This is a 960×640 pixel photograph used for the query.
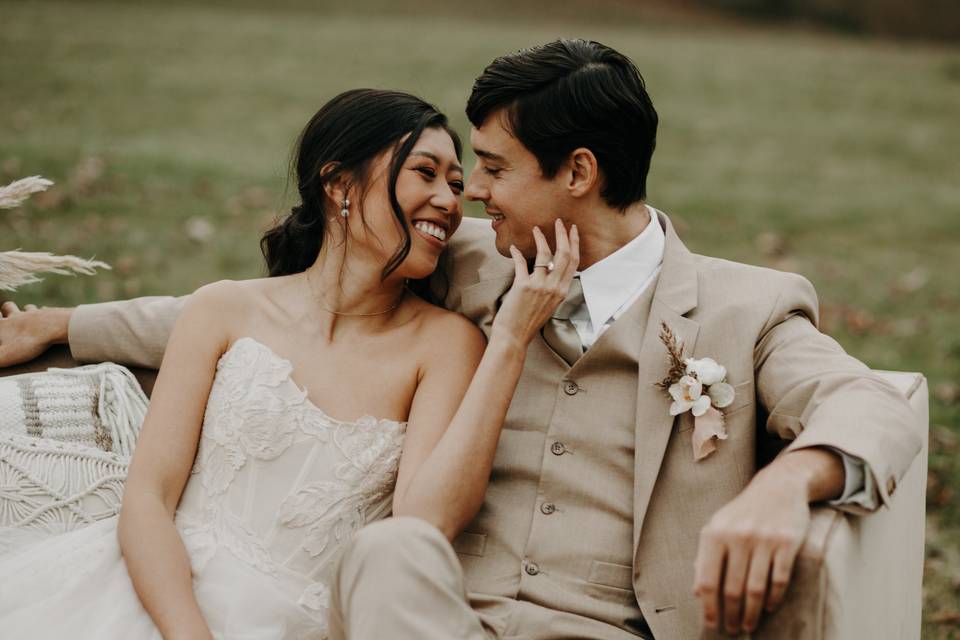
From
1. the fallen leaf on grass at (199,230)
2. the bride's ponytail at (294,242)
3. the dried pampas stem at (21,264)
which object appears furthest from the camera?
the fallen leaf on grass at (199,230)

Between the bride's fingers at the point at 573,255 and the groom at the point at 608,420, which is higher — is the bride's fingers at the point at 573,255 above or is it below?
above

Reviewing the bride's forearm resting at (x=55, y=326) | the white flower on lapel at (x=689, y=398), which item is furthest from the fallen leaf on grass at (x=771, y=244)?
the bride's forearm resting at (x=55, y=326)

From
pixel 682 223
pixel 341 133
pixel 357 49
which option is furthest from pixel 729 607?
pixel 357 49

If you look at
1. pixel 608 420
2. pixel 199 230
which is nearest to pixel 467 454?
pixel 608 420

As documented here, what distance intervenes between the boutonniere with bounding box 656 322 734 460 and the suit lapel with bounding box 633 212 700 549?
0.07m

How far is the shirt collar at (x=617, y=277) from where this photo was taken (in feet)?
10.3

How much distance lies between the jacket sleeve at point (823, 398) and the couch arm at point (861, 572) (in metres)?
0.12

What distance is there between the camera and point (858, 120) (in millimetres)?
13859

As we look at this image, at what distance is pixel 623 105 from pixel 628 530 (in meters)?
1.25

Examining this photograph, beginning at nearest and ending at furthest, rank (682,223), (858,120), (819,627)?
(819,627) < (682,223) < (858,120)

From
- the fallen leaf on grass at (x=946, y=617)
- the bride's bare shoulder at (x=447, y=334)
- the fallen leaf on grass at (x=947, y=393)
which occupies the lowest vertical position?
the fallen leaf on grass at (x=946, y=617)

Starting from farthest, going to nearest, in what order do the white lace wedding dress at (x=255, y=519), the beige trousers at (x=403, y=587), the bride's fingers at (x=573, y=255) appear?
the bride's fingers at (x=573, y=255) → the white lace wedding dress at (x=255, y=519) → the beige trousers at (x=403, y=587)

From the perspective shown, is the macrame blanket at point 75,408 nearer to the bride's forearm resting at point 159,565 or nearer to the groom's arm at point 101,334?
the groom's arm at point 101,334

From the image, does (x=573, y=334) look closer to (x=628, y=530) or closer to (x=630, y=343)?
(x=630, y=343)
